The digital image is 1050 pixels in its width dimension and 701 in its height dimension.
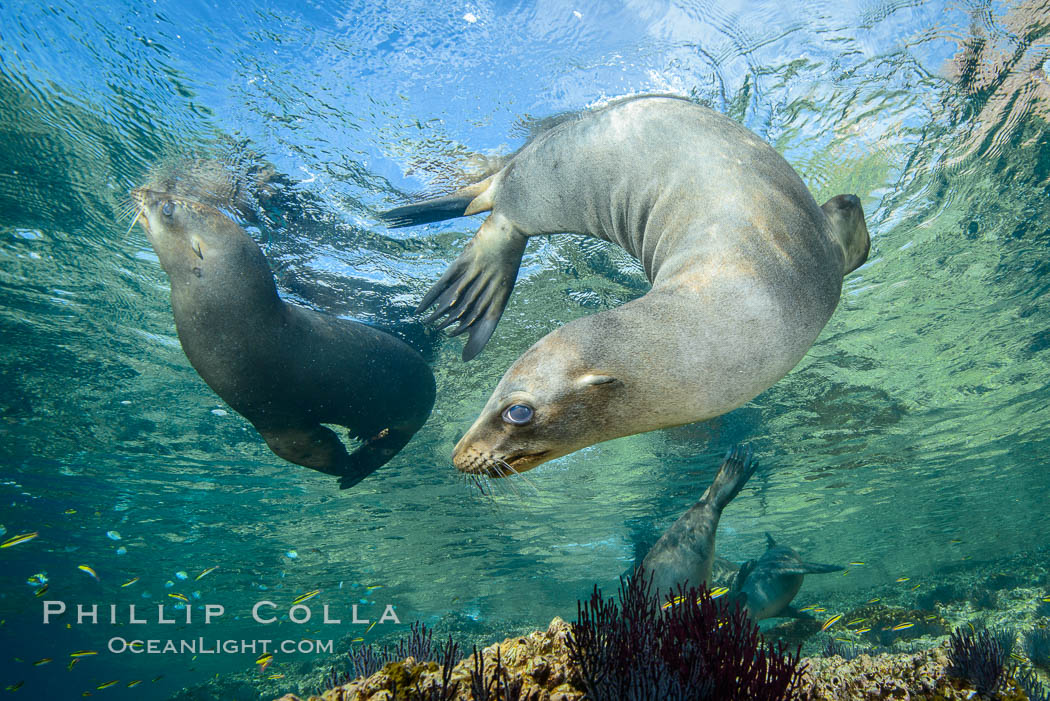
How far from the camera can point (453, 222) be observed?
268 inches

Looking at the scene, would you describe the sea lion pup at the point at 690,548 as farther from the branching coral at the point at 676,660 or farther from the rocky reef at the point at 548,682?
the branching coral at the point at 676,660

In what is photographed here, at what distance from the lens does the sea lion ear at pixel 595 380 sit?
2.19m

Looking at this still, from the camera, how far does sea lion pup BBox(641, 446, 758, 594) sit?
272 inches

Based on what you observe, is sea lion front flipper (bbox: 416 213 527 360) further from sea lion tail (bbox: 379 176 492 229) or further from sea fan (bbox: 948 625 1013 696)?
sea fan (bbox: 948 625 1013 696)

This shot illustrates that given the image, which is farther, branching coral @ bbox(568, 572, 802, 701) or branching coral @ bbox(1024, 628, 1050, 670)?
branching coral @ bbox(1024, 628, 1050, 670)

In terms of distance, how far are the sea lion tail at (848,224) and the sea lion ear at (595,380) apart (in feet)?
6.46

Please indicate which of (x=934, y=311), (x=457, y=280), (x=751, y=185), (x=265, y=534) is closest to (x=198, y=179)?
(x=457, y=280)

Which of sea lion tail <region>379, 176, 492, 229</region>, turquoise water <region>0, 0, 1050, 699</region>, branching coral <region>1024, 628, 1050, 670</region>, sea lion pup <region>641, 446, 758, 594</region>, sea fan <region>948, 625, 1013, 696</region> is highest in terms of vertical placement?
turquoise water <region>0, 0, 1050, 699</region>

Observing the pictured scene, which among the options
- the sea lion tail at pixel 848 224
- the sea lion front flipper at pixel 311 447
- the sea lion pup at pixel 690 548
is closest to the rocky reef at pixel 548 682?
the sea lion tail at pixel 848 224

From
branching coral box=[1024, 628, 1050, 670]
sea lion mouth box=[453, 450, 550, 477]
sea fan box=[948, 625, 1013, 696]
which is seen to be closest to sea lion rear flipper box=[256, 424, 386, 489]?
sea lion mouth box=[453, 450, 550, 477]

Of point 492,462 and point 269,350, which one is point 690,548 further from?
point 269,350

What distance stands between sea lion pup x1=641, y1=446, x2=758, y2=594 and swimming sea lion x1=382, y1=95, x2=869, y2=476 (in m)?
5.02

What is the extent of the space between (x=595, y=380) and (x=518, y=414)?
385 mm

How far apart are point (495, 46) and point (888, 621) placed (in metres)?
14.3
